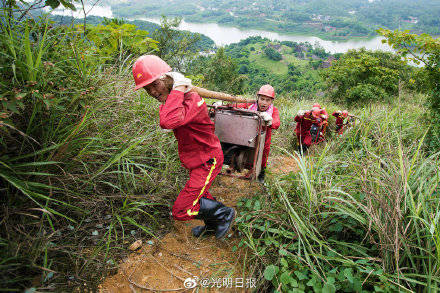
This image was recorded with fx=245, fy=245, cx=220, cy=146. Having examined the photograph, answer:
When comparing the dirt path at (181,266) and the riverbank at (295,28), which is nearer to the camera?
the dirt path at (181,266)

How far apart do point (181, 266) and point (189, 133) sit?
1.23 m

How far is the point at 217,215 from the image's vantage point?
2.54 metres

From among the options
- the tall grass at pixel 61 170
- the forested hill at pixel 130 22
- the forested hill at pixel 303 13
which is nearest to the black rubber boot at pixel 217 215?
the tall grass at pixel 61 170

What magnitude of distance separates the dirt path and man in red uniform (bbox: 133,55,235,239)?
0.52ft

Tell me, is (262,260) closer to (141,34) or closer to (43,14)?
(43,14)

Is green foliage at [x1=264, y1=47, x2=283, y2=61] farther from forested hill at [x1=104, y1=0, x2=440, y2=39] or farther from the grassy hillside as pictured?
the grassy hillside

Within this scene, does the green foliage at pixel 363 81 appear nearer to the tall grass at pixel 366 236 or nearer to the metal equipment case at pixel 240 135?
the metal equipment case at pixel 240 135

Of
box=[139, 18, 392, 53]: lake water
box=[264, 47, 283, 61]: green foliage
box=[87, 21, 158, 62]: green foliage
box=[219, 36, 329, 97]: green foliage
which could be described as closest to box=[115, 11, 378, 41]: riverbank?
box=[139, 18, 392, 53]: lake water

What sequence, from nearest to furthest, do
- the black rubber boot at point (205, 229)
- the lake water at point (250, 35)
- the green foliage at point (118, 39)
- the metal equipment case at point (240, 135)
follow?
the black rubber boot at point (205, 229)
the metal equipment case at point (240, 135)
the green foliage at point (118, 39)
the lake water at point (250, 35)

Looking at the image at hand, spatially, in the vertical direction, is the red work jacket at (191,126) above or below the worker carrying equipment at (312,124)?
above

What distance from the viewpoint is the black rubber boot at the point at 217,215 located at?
250 centimetres

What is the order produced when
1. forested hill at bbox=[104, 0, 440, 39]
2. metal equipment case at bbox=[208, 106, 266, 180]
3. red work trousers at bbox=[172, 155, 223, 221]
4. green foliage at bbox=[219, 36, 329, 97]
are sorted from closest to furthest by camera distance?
red work trousers at bbox=[172, 155, 223, 221] → metal equipment case at bbox=[208, 106, 266, 180] → green foliage at bbox=[219, 36, 329, 97] → forested hill at bbox=[104, 0, 440, 39]

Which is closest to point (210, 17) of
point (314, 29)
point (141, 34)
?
point (314, 29)

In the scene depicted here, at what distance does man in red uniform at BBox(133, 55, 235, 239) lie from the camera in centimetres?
217
